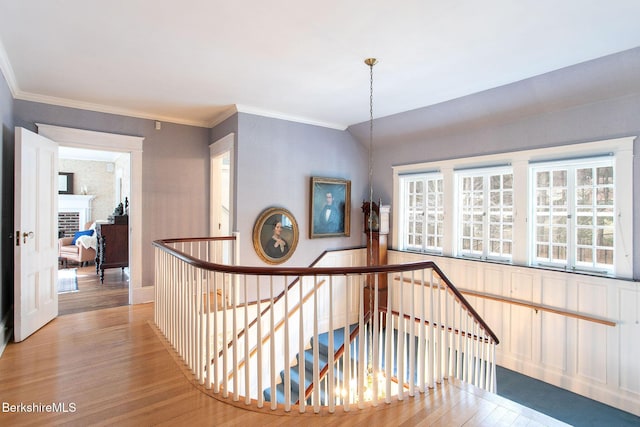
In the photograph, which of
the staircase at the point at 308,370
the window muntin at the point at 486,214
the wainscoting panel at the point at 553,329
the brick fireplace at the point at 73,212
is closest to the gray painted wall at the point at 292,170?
the staircase at the point at 308,370

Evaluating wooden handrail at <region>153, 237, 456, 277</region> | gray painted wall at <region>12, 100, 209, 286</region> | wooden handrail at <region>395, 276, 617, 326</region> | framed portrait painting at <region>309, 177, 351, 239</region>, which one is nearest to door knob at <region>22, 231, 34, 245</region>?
gray painted wall at <region>12, 100, 209, 286</region>

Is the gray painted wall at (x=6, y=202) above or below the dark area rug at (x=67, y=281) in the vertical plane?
above

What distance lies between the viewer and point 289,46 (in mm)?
2699

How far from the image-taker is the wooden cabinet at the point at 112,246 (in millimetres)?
5770

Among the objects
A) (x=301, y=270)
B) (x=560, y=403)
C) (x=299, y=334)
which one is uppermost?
(x=301, y=270)

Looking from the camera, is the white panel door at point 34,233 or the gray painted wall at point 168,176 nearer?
the white panel door at point 34,233

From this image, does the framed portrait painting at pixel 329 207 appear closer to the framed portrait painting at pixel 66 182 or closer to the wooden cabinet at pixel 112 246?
the wooden cabinet at pixel 112 246

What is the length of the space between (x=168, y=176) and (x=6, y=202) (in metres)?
1.76

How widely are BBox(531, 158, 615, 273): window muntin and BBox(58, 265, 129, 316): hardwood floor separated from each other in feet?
18.2

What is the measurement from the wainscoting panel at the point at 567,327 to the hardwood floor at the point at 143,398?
6.57 ft

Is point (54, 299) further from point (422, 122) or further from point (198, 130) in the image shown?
point (422, 122)

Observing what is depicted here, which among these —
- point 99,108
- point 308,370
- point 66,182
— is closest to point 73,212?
point 66,182

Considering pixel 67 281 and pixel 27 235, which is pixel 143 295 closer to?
pixel 27 235

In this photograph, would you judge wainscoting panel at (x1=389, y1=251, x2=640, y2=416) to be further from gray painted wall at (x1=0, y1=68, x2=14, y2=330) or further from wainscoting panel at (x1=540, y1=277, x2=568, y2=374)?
gray painted wall at (x1=0, y1=68, x2=14, y2=330)
